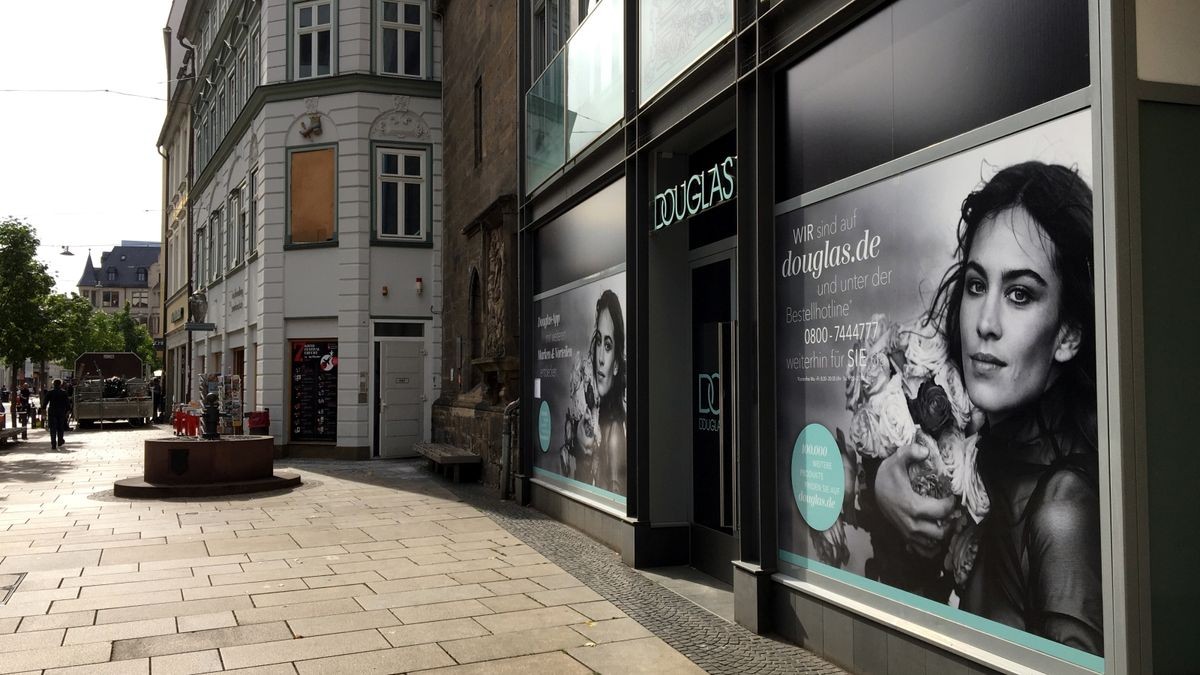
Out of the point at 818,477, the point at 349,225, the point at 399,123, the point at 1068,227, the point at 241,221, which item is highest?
the point at 399,123

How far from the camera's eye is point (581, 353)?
Result: 34.5ft

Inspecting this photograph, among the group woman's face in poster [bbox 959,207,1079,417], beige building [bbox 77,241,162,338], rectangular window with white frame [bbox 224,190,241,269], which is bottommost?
woman's face in poster [bbox 959,207,1079,417]

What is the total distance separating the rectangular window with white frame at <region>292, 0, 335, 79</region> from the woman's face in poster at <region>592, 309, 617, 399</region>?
46.3ft

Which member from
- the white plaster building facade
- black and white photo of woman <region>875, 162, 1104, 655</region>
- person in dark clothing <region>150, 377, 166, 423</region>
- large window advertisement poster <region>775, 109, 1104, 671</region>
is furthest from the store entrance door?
person in dark clothing <region>150, 377, 166, 423</region>

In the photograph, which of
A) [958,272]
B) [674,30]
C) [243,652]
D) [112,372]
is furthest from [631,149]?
[112,372]

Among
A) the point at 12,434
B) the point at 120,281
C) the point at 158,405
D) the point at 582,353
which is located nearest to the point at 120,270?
the point at 120,281

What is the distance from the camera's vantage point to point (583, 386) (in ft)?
34.1

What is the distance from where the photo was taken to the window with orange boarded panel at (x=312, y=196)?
21219 millimetres

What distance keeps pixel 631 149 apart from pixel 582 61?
6.73 ft

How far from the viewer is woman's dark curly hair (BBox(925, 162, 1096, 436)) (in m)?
3.88

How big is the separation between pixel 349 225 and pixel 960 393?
58.8 feet

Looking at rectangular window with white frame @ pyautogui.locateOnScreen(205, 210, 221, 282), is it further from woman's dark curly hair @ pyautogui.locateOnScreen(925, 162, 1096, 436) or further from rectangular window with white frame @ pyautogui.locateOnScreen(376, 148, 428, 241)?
woman's dark curly hair @ pyautogui.locateOnScreen(925, 162, 1096, 436)

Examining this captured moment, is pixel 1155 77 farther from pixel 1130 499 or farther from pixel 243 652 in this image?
pixel 243 652

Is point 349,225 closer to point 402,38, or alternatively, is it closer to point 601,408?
point 402,38
